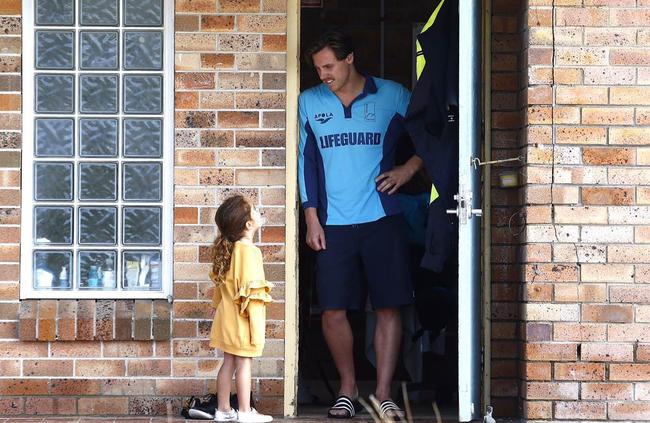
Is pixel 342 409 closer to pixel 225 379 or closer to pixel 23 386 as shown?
pixel 225 379

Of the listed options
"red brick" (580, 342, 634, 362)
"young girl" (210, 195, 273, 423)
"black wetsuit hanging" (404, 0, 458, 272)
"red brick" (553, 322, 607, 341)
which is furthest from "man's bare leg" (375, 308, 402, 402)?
"red brick" (580, 342, 634, 362)

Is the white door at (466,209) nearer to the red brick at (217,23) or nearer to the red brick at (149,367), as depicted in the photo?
the red brick at (217,23)

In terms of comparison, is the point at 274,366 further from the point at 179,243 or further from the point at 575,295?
the point at 575,295

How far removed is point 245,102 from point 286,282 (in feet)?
3.30

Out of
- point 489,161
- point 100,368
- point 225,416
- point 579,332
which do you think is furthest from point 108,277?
point 579,332

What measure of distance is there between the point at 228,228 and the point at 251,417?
977 mm

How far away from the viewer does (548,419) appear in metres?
6.69

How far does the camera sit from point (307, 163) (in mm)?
7223

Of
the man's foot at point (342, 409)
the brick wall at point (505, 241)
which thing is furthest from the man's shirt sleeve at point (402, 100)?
the man's foot at point (342, 409)

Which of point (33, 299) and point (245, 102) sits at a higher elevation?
point (245, 102)

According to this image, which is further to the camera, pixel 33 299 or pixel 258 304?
pixel 33 299

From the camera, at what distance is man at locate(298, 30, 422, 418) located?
7227 millimetres

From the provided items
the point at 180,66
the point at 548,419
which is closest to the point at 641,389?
the point at 548,419

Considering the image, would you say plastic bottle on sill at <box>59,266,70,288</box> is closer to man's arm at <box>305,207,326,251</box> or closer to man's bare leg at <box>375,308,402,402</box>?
man's arm at <box>305,207,326,251</box>
